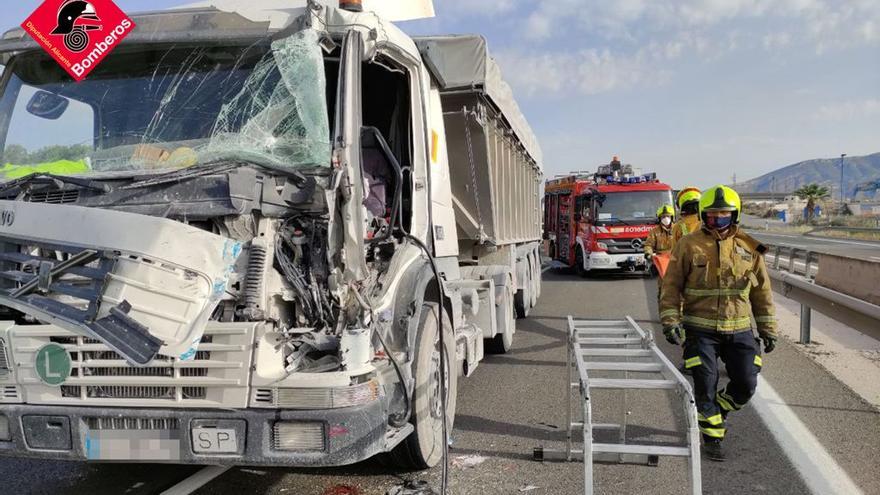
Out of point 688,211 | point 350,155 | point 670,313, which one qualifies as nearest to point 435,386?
point 350,155

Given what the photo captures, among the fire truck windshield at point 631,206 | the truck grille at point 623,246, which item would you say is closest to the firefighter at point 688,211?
the truck grille at point 623,246

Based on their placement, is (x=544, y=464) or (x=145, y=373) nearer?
(x=145, y=373)

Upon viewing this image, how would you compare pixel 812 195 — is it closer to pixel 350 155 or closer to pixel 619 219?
pixel 619 219

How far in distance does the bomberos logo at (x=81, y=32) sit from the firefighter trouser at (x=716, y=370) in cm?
423

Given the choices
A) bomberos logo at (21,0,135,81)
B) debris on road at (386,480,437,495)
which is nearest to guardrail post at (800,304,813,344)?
debris on road at (386,480,437,495)

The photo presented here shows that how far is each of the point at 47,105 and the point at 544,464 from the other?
3870mm

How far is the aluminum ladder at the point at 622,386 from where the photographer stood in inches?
121

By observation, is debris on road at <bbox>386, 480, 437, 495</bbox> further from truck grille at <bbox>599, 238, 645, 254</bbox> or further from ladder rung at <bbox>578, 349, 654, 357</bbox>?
truck grille at <bbox>599, 238, 645, 254</bbox>

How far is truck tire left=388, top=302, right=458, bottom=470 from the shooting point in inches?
152

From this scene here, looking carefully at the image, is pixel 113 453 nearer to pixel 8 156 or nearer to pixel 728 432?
pixel 8 156

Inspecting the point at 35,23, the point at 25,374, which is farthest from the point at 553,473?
the point at 35,23

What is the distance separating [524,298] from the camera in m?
9.88

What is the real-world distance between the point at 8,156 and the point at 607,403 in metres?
4.81

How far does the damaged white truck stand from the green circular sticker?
0.01 m
